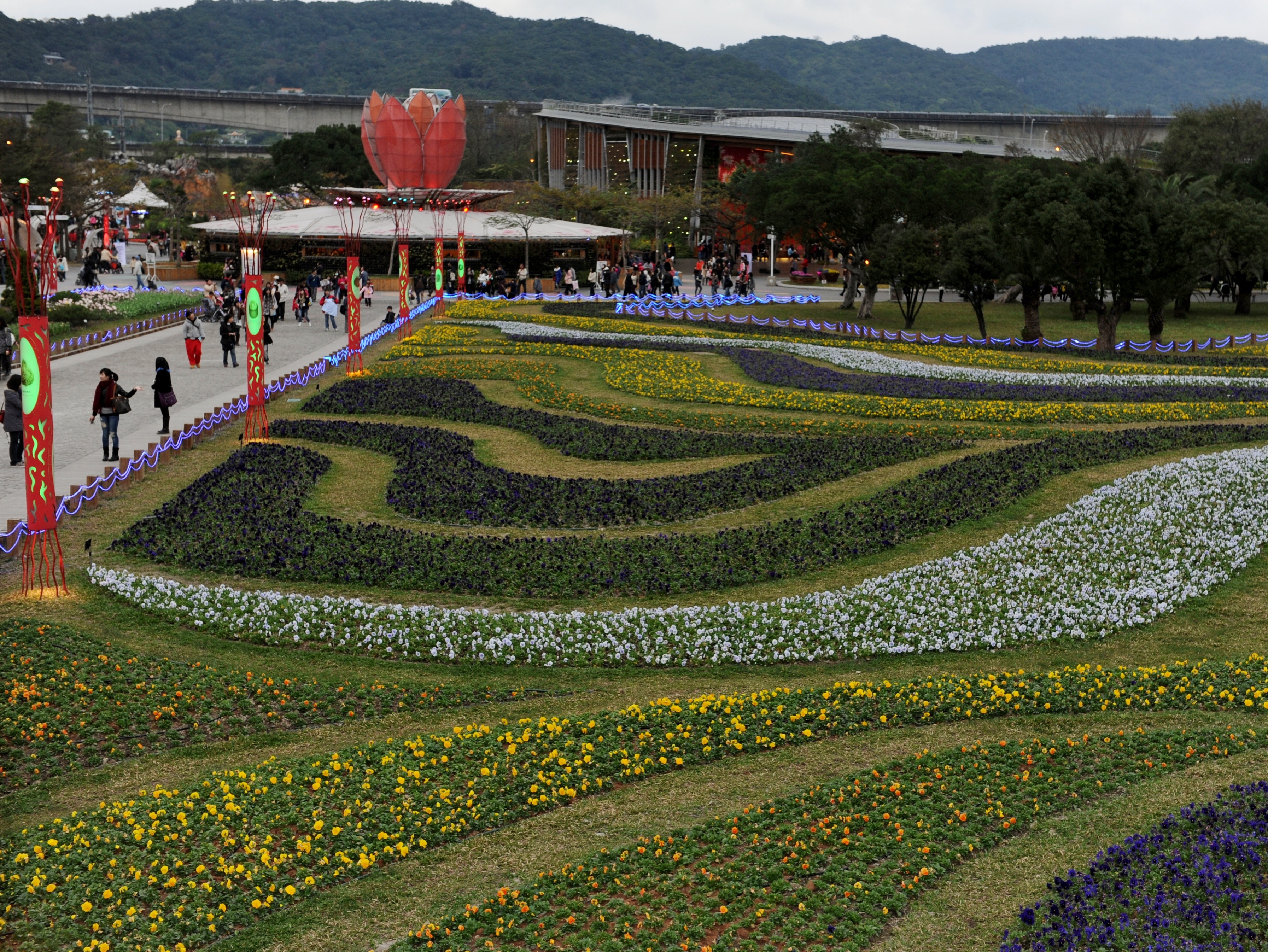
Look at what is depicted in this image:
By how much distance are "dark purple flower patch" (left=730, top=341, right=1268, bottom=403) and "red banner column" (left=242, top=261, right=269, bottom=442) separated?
1277cm

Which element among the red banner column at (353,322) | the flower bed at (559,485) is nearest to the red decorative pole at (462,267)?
the red banner column at (353,322)

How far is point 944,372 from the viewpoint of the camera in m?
33.7

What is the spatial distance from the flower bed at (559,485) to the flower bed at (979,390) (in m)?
6.01

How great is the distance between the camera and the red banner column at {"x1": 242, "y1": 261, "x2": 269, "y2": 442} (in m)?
24.7

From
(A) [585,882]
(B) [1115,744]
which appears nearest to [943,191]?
(B) [1115,744]

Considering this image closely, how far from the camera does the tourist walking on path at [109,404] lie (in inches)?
875

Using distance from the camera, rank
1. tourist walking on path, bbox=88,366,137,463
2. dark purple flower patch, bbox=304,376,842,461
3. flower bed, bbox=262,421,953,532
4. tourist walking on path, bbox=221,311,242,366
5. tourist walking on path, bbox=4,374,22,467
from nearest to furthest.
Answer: flower bed, bbox=262,421,953,532
tourist walking on path, bbox=4,374,22,467
tourist walking on path, bbox=88,366,137,463
dark purple flower patch, bbox=304,376,842,461
tourist walking on path, bbox=221,311,242,366

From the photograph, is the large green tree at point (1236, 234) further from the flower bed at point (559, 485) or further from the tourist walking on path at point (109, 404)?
the tourist walking on path at point (109, 404)

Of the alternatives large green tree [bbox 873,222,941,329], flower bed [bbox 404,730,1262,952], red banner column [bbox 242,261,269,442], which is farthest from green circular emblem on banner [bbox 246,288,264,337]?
large green tree [bbox 873,222,941,329]

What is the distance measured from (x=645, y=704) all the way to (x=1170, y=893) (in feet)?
17.6

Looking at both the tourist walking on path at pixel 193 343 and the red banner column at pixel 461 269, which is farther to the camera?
the red banner column at pixel 461 269

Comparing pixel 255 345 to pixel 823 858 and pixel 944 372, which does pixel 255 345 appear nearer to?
pixel 944 372

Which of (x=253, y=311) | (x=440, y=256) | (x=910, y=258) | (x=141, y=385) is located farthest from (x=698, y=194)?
(x=253, y=311)

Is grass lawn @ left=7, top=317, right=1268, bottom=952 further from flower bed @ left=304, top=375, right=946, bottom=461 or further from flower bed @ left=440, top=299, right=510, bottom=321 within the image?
flower bed @ left=440, top=299, right=510, bottom=321
